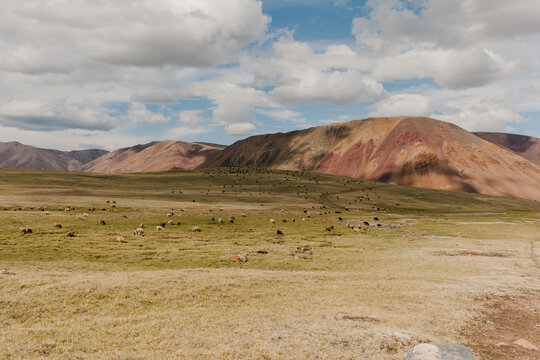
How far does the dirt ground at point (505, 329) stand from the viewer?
1209cm

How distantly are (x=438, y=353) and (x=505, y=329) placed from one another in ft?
20.8

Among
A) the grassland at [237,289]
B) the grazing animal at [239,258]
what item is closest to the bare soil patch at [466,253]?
the grassland at [237,289]

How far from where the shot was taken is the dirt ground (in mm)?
12086

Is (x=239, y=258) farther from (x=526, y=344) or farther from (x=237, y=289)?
(x=526, y=344)

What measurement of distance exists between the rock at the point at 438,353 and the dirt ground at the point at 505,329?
6.17ft

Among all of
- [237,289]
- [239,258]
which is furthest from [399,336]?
[239,258]

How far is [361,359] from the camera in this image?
419 inches

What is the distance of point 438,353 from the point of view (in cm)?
1020

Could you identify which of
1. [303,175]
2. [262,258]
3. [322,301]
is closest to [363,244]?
[262,258]

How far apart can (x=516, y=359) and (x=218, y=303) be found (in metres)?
11.1

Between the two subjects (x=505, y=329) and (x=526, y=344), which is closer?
(x=526, y=344)

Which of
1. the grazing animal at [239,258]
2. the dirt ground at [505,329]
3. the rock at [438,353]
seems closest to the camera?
the rock at [438,353]

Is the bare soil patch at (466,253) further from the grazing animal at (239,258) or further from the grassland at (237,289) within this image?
the grazing animal at (239,258)

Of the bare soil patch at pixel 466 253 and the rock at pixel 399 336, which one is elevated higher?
the rock at pixel 399 336
